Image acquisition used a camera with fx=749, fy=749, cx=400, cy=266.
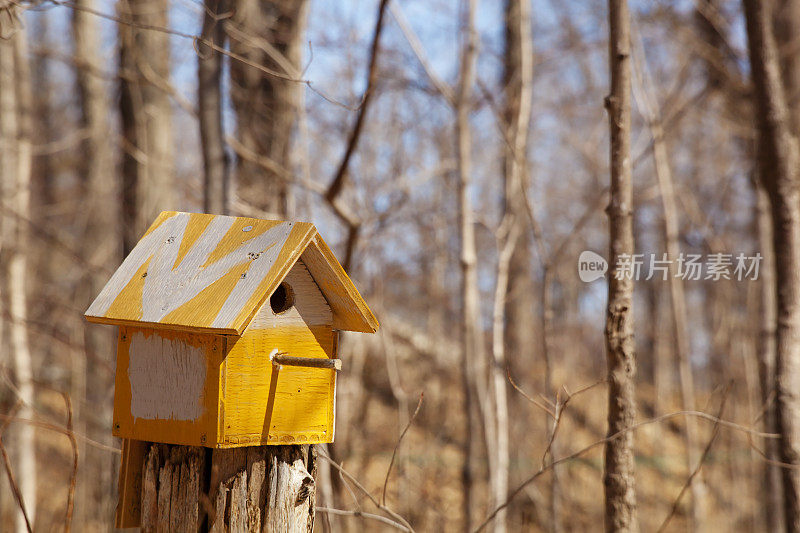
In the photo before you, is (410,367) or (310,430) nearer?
(310,430)

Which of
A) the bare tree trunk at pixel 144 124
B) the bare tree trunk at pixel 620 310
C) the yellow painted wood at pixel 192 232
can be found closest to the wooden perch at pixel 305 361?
the yellow painted wood at pixel 192 232

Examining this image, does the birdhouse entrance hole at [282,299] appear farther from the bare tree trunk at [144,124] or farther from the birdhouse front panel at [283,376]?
the bare tree trunk at [144,124]

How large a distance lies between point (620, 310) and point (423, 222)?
25.2ft

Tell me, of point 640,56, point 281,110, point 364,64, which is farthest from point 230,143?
point 640,56

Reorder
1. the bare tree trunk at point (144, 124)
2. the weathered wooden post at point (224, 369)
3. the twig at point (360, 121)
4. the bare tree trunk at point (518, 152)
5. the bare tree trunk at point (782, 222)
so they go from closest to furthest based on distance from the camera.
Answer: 1. the weathered wooden post at point (224, 369)
2. the twig at point (360, 121)
3. the bare tree trunk at point (782, 222)
4. the bare tree trunk at point (518, 152)
5. the bare tree trunk at point (144, 124)

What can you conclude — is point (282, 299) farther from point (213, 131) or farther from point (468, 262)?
point (468, 262)

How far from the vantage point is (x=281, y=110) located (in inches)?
227

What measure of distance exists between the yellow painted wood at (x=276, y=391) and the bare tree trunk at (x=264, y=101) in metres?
2.99

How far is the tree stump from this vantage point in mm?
2135

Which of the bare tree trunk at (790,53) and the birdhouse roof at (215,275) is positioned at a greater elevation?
the bare tree trunk at (790,53)

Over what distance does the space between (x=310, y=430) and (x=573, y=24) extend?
29.0 ft

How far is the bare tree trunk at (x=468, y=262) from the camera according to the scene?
218 inches

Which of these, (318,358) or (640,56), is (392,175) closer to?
(640,56)

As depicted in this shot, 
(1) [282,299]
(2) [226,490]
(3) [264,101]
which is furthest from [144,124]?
(2) [226,490]
